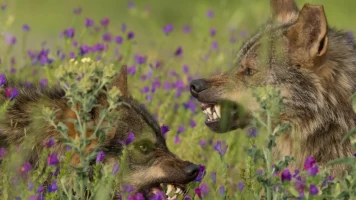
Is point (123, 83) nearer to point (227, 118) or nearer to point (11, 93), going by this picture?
point (227, 118)

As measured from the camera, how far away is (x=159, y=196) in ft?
15.9

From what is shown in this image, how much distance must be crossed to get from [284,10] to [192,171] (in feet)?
6.82

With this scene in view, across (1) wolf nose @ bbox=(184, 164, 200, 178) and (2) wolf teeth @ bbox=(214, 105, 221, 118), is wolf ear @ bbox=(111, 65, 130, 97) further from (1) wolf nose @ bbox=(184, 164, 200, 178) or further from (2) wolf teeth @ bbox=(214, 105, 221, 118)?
(1) wolf nose @ bbox=(184, 164, 200, 178)

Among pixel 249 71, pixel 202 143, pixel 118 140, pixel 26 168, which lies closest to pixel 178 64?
pixel 202 143

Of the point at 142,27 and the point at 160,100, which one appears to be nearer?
the point at 160,100

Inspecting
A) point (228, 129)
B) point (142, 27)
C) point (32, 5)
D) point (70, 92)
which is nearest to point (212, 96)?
point (228, 129)

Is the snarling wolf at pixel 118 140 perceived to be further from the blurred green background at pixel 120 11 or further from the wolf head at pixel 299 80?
the blurred green background at pixel 120 11

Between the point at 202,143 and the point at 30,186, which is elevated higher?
the point at 30,186

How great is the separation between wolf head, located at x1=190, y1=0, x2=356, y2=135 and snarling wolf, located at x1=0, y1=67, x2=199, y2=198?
613 mm

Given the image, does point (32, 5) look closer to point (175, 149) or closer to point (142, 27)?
point (142, 27)

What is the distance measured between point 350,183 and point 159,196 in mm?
1171

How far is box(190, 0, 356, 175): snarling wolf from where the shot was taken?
610 centimetres

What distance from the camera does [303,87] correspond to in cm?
614

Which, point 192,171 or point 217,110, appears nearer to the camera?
point 192,171
